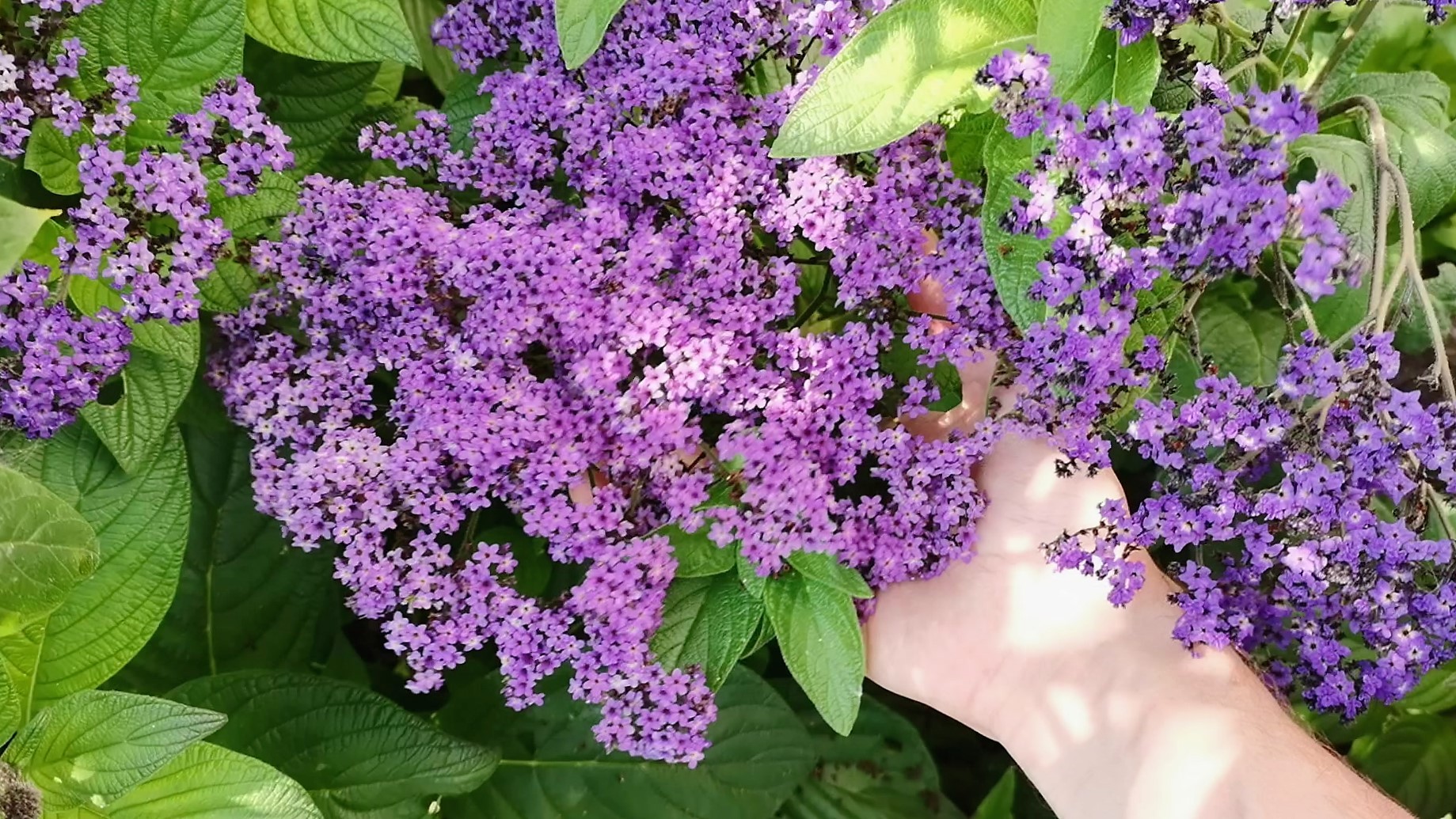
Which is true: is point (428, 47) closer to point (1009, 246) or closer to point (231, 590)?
point (231, 590)

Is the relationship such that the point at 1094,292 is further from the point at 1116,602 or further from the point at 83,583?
the point at 83,583

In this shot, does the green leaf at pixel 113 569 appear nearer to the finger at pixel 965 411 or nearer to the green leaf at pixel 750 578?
the green leaf at pixel 750 578

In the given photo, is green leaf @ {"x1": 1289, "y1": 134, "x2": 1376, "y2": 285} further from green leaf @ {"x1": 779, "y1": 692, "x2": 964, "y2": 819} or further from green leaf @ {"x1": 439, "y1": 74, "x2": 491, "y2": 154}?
green leaf @ {"x1": 779, "y1": 692, "x2": 964, "y2": 819}

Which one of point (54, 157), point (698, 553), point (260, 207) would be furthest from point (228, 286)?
point (698, 553)

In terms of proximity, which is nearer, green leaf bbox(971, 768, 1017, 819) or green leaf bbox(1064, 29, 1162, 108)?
green leaf bbox(1064, 29, 1162, 108)

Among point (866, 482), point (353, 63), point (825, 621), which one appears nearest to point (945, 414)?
point (866, 482)

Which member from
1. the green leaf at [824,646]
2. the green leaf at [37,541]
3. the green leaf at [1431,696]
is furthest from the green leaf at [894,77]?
the green leaf at [1431,696]

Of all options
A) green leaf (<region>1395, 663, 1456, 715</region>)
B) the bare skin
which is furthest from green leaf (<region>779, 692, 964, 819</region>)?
green leaf (<region>1395, 663, 1456, 715</region>)
